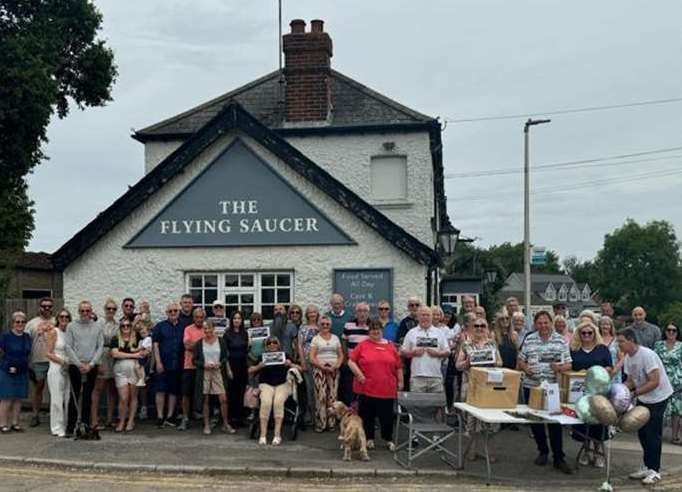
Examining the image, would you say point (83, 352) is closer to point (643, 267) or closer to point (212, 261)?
point (212, 261)

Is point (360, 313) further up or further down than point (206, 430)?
further up

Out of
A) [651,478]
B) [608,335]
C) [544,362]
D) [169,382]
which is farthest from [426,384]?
[169,382]

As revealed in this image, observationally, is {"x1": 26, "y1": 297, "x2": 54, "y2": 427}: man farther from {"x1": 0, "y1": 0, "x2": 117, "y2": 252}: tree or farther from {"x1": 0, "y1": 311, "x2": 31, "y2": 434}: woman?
{"x1": 0, "y1": 0, "x2": 117, "y2": 252}: tree

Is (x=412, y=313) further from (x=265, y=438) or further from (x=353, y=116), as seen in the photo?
(x=353, y=116)

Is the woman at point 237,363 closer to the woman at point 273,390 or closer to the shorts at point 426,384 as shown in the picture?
the woman at point 273,390

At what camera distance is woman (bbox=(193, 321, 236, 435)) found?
433 inches

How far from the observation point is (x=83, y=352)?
35.6ft

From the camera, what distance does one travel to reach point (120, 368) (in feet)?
36.4

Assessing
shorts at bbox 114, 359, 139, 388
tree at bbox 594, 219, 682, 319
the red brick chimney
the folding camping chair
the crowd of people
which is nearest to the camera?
the folding camping chair

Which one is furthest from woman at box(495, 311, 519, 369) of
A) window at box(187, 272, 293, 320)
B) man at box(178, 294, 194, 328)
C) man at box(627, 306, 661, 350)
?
man at box(178, 294, 194, 328)

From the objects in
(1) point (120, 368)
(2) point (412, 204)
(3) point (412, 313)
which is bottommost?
(1) point (120, 368)

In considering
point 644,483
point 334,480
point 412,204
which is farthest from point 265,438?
point 412,204

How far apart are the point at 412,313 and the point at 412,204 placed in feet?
24.7

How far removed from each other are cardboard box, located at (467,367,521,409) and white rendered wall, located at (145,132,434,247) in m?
9.62
